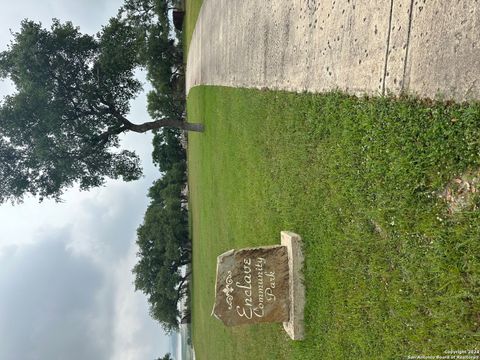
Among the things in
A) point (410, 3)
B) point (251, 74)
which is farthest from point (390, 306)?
point (251, 74)

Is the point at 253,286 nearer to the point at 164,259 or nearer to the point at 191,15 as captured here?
the point at 191,15

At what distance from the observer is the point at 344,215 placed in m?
6.88

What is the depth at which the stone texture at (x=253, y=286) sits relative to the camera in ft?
28.9

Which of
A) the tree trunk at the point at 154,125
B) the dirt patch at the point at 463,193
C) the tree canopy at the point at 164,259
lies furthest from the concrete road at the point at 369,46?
the tree canopy at the point at 164,259

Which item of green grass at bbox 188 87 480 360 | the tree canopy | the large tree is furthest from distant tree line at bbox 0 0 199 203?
the tree canopy

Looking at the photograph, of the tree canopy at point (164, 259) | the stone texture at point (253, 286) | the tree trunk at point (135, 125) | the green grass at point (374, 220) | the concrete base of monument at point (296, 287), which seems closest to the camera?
the green grass at point (374, 220)

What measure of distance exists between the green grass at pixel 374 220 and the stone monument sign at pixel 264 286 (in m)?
0.31

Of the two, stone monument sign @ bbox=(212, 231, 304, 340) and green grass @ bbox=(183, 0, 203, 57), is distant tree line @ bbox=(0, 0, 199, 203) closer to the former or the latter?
Result: green grass @ bbox=(183, 0, 203, 57)

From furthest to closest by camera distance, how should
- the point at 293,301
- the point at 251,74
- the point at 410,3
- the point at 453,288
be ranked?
the point at 251,74 < the point at 293,301 < the point at 410,3 < the point at 453,288

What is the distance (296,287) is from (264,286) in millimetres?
703

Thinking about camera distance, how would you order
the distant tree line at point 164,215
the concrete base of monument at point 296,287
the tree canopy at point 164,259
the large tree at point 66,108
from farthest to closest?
the tree canopy at point 164,259 → the distant tree line at point 164,215 → the large tree at point 66,108 → the concrete base of monument at point 296,287

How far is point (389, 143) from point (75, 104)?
17.9 m

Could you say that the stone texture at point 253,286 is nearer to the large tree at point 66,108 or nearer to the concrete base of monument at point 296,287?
the concrete base of monument at point 296,287

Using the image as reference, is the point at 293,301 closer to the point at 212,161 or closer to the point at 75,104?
the point at 212,161
